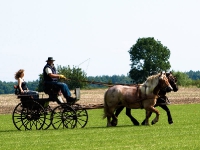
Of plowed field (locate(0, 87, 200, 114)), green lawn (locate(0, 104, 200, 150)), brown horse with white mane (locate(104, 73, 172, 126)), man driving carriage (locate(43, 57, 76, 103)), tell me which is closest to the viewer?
green lawn (locate(0, 104, 200, 150))

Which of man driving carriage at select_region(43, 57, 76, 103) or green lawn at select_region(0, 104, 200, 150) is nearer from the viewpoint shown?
green lawn at select_region(0, 104, 200, 150)

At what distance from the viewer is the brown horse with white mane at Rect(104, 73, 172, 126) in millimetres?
21587

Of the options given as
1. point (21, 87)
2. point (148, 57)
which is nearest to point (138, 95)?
point (21, 87)

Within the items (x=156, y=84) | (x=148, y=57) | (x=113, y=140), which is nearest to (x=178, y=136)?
(x=113, y=140)

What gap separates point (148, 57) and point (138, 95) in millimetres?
96105

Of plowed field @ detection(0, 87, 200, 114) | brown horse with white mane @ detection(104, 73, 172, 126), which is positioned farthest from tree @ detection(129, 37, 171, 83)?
brown horse with white mane @ detection(104, 73, 172, 126)

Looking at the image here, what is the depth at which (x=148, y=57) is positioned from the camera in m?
118

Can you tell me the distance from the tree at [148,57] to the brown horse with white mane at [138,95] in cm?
9351

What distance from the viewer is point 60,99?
2164cm

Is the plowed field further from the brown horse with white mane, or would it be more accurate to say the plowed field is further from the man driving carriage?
the man driving carriage

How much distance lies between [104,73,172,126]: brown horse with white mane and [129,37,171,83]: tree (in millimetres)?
93508

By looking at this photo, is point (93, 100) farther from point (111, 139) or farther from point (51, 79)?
point (111, 139)

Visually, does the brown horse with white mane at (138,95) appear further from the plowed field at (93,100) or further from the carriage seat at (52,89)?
the plowed field at (93,100)

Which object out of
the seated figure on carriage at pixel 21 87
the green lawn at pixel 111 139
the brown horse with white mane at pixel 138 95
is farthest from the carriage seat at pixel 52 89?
the green lawn at pixel 111 139
